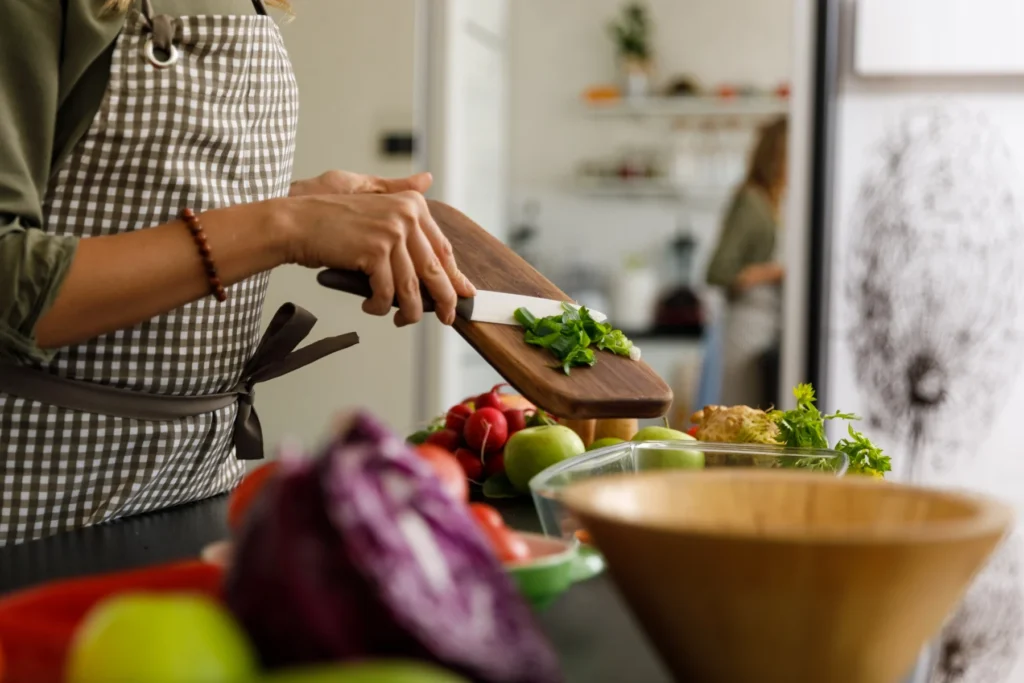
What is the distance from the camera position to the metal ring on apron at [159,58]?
113 cm

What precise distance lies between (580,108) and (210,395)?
4362mm

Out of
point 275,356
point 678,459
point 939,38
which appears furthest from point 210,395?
point 939,38

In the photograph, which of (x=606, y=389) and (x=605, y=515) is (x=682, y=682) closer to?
(x=605, y=515)

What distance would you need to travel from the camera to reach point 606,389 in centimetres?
106

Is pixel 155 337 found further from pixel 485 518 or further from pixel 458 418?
pixel 485 518

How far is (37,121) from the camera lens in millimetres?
1054

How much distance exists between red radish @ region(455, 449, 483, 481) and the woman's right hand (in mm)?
224

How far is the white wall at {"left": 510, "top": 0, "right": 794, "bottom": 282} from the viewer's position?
521 cm

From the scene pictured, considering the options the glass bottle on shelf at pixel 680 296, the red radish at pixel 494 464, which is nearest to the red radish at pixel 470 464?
the red radish at pixel 494 464

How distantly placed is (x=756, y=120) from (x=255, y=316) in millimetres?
4256

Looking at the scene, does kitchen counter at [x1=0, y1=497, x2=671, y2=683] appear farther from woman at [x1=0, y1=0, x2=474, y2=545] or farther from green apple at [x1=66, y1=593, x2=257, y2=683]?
green apple at [x1=66, y1=593, x2=257, y2=683]

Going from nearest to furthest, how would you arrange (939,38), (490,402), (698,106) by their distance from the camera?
(490,402) → (939,38) → (698,106)

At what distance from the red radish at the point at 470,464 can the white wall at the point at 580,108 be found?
415 centimetres

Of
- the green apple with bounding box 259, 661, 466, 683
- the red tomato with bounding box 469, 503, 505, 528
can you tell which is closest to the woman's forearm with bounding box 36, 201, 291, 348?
the red tomato with bounding box 469, 503, 505, 528
